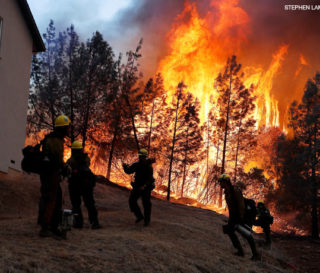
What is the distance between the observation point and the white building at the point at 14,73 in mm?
14422

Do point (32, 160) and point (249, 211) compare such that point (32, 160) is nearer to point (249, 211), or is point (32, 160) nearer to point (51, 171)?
point (51, 171)

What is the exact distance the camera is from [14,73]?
15391mm

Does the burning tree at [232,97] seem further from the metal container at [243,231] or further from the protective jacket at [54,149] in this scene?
the protective jacket at [54,149]

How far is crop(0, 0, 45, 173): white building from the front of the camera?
1442 cm

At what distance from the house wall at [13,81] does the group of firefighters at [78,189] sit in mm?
7597

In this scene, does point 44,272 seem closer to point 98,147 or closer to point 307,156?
point 98,147

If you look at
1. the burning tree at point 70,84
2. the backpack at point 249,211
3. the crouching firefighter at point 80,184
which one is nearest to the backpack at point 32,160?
the crouching firefighter at point 80,184

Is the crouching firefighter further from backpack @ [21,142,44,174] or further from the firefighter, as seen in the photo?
the firefighter

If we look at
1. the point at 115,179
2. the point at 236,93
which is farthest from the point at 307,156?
the point at 115,179

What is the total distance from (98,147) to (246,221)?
20455mm

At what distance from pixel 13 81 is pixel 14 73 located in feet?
1.27

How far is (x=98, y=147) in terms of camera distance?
2739 cm

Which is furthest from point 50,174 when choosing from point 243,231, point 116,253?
point 243,231

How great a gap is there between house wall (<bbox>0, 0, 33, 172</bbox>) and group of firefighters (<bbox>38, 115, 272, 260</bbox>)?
7597 mm
